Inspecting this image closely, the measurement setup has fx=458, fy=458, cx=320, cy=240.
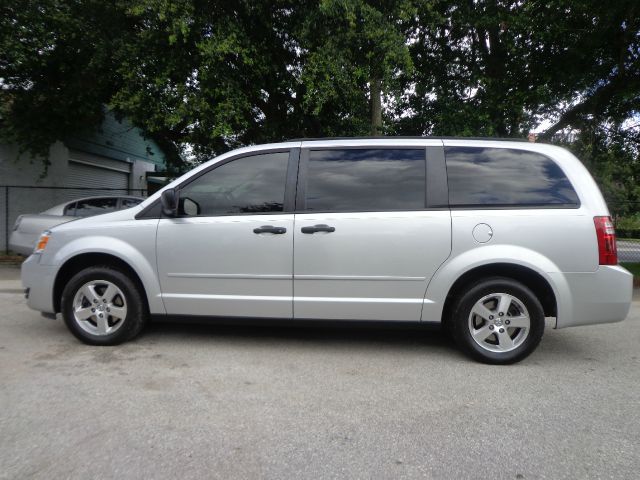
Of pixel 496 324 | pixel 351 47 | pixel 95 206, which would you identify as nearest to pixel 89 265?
pixel 496 324

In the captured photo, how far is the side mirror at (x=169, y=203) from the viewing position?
4180mm

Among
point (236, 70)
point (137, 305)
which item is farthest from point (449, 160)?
point (236, 70)

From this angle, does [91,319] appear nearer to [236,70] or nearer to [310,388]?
[310,388]

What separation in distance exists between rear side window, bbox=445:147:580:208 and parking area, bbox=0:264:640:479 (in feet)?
4.76

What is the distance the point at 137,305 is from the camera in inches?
169

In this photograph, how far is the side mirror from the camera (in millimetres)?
4180

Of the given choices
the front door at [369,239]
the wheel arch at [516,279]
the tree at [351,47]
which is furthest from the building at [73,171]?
the wheel arch at [516,279]

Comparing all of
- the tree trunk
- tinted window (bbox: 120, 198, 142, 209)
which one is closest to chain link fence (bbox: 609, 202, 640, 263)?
the tree trunk

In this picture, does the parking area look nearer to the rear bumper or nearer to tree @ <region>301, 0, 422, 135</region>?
the rear bumper

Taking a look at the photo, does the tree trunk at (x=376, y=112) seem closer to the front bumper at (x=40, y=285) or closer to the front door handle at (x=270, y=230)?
the front door handle at (x=270, y=230)

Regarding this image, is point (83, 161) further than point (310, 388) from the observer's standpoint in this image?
Yes

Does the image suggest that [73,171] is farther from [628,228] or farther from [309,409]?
[628,228]

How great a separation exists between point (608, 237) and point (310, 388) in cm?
276

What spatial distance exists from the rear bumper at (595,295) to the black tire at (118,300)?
3729 millimetres
